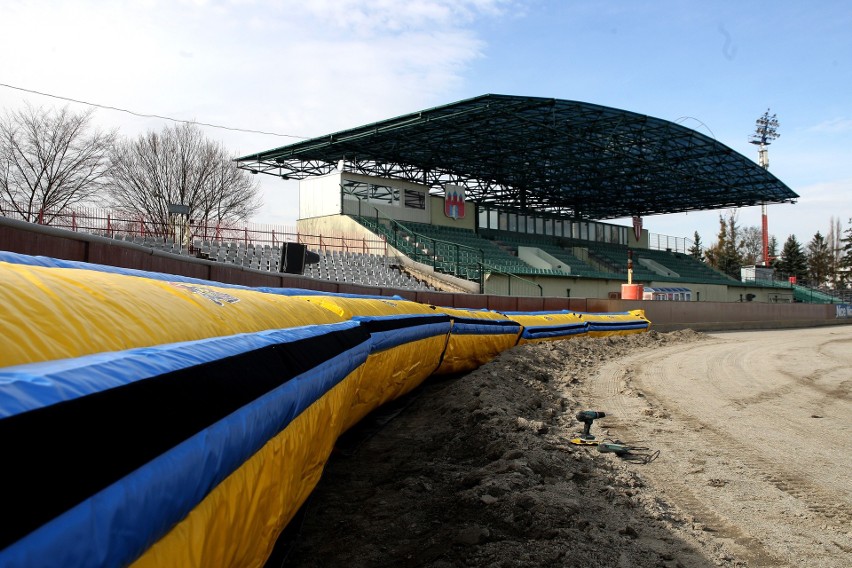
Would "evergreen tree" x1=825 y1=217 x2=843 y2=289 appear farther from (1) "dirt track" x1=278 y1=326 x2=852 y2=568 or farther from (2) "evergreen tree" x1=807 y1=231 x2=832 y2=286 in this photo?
(1) "dirt track" x1=278 y1=326 x2=852 y2=568

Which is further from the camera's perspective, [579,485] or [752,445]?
[752,445]

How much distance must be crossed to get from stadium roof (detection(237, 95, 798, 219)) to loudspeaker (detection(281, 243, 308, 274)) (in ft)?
56.1

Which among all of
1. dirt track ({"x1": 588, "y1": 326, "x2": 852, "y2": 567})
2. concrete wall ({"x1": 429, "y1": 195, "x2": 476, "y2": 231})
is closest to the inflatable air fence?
dirt track ({"x1": 588, "y1": 326, "x2": 852, "y2": 567})

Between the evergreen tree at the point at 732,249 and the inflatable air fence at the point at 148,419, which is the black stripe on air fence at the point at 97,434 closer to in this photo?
the inflatable air fence at the point at 148,419

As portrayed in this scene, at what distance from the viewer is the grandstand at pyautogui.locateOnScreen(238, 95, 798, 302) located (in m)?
30.4

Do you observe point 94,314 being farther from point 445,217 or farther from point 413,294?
point 445,217

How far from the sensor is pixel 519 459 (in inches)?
198

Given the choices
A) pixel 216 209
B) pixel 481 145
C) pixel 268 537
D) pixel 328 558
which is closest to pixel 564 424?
pixel 328 558

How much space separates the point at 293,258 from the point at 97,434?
11.3 m

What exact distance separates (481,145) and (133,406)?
113 ft

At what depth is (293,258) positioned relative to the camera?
1273 cm

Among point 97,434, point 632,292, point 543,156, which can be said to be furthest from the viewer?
point 543,156

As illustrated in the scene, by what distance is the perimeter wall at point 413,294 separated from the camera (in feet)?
19.0

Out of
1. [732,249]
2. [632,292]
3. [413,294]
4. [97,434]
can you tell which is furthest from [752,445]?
[732,249]
